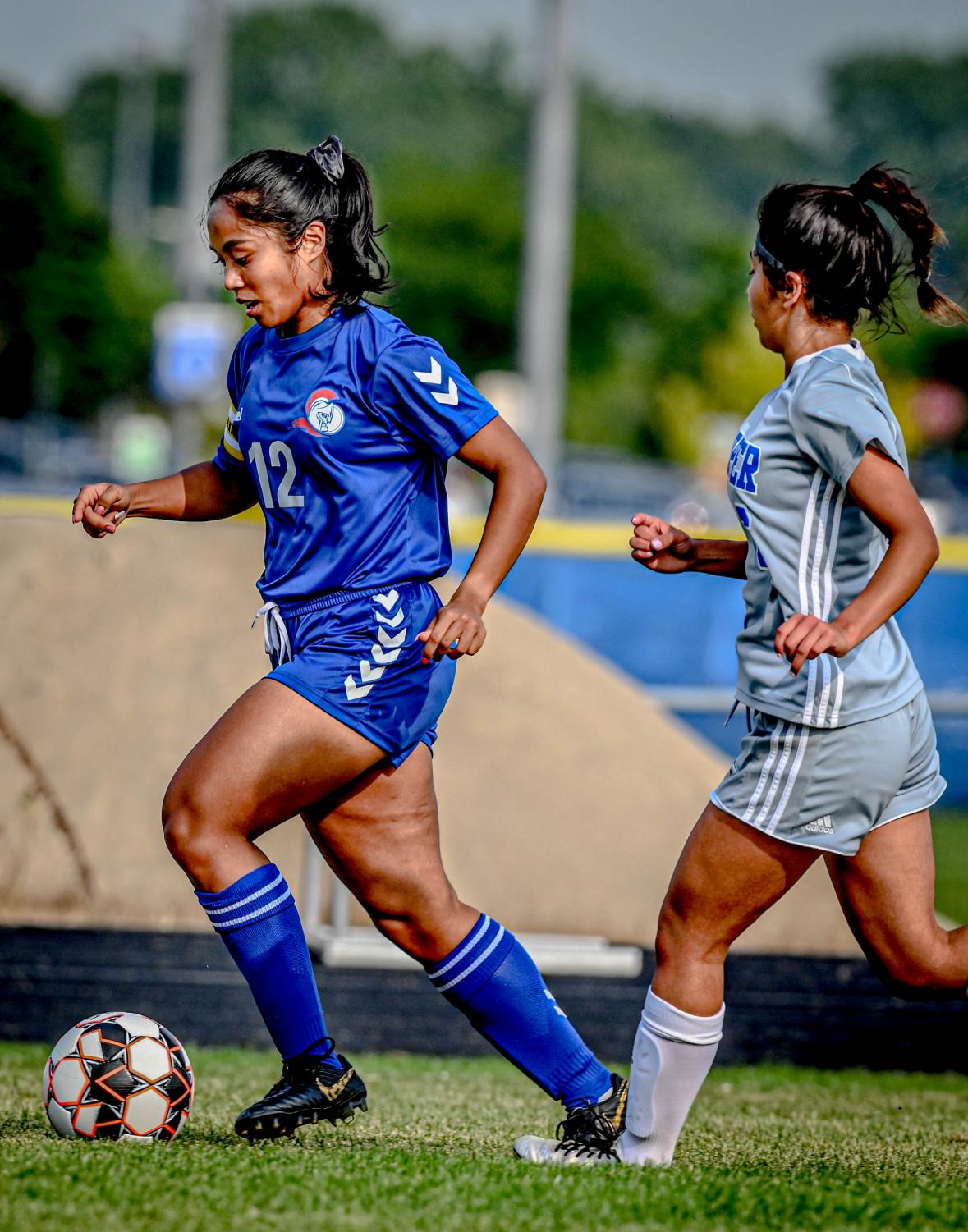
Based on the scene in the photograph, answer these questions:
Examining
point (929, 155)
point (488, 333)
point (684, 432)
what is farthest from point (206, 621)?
point (929, 155)

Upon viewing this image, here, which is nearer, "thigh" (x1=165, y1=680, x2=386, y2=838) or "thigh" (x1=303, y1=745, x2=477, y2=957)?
Answer: "thigh" (x1=165, y1=680, x2=386, y2=838)

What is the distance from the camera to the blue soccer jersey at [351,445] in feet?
12.7

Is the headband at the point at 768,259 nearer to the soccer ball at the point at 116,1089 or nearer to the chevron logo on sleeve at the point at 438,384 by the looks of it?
the chevron logo on sleeve at the point at 438,384

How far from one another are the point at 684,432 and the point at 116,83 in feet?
326

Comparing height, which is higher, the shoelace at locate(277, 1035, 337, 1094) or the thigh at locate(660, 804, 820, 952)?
the thigh at locate(660, 804, 820, 952)

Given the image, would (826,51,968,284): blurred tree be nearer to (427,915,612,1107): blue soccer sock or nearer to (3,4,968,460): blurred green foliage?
(3,4,968,460): blurred green foliage

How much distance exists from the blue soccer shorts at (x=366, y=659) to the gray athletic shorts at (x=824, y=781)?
0.73m

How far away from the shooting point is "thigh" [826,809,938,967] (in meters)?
3.66

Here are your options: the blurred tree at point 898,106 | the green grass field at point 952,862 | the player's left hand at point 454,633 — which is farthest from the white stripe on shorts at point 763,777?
the blurred tree at point 898,106

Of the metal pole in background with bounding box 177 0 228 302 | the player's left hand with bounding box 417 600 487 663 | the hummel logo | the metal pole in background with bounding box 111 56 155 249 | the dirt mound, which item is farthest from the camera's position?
the metal pole in background with bounding box 111 56 155 249

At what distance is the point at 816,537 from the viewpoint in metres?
3.61

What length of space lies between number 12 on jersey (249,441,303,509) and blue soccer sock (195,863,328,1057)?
0.79 meters

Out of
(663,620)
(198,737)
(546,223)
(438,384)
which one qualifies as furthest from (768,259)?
(546,223)

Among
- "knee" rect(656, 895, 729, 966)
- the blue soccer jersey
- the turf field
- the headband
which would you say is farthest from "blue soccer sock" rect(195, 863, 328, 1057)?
the headband
